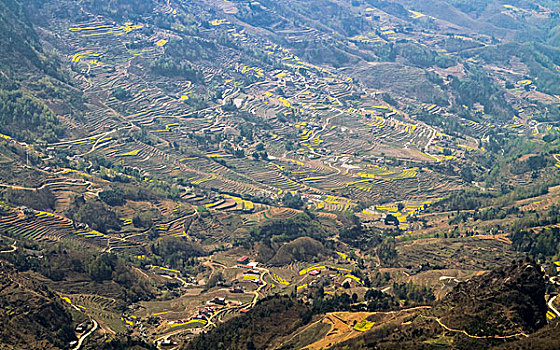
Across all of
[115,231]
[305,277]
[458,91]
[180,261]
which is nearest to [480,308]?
[305,277]

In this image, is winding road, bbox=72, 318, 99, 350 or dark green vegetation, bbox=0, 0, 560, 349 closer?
winding road, bbox=72, 318, 99, 350

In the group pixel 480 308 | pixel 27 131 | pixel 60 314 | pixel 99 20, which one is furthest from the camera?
pixel 99 20

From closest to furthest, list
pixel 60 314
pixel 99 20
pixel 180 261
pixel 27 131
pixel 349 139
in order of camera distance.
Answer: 1. pixel 60 314
2. pixel 180 261
3. pixel 27 131
4. pixel 349 139
5. pixel 99 20

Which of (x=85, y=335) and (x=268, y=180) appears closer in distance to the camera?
(x=85, y=335)

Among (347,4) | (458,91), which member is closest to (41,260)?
(458,91)

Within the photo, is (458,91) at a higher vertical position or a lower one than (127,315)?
lower

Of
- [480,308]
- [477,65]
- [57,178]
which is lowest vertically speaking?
[477,65]

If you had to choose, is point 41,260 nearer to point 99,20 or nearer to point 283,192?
point 283,192

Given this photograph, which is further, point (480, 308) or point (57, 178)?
point (57, 178)

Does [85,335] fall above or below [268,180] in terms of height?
above

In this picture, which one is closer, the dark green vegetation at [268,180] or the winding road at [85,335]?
the winding road at [85,335]
